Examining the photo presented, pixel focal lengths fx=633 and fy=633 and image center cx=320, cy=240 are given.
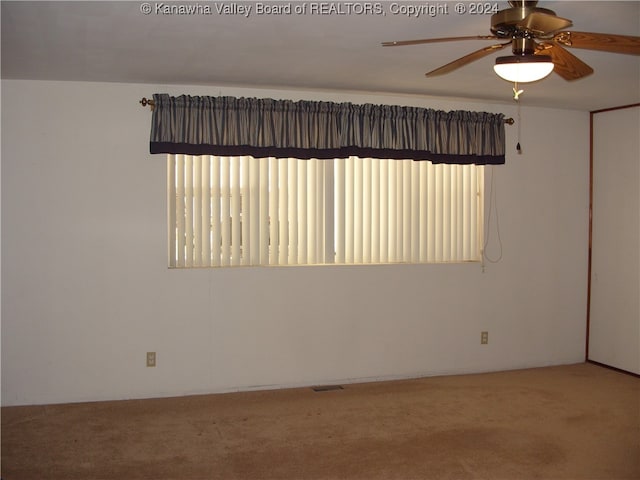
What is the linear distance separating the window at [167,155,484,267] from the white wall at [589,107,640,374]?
3.88 feet

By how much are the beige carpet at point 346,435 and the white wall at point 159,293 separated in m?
0.24

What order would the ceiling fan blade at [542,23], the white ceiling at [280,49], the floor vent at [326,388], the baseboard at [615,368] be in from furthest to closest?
the baseboard at [615,368], the floor vent at [326,388], the white ceiling at [280,49], the ceiling fan blade at [542,23]

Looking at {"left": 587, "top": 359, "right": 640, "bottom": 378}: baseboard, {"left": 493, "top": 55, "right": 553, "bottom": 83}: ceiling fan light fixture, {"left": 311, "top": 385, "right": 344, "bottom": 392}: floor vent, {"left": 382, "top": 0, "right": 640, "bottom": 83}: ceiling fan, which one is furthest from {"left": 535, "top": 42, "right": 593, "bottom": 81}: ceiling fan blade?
{"left": 587, "top": 359, "right": 640, "bottom": 378}: baseboard

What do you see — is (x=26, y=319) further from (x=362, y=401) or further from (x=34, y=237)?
(x=362, y=401)

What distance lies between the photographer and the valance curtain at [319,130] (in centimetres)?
448

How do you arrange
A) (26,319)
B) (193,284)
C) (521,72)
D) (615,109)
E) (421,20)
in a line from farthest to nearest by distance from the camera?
(615,109) < (193,284) < (26,319) < (421,20) < (521,72)

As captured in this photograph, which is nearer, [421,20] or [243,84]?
[421,20]

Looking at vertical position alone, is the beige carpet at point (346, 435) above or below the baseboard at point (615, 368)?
below

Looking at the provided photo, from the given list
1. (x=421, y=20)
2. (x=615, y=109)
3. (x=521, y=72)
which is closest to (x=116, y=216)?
(x=421, y=20)

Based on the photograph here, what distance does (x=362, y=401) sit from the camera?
14.8ft

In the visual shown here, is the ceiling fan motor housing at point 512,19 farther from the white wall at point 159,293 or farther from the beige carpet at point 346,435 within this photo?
the white wall at point 159,293

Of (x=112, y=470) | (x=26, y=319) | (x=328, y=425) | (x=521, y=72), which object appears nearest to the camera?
(x=521, y=72)

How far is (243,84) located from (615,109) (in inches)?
128

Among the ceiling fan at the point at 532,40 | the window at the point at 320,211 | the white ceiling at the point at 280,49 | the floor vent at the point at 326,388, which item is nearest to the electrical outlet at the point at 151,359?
the window at the point at 320,211
